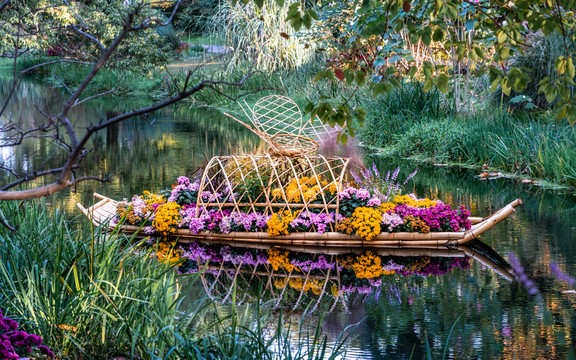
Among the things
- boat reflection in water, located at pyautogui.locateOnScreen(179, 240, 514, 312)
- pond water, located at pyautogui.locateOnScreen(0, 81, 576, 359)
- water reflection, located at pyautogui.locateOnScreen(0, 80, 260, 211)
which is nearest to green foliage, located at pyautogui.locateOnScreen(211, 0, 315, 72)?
water reflection, located at pyautogui.locateOnScreen(0, 80, 260, 211)

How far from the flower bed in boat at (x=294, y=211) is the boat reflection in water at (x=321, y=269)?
24 centimetres

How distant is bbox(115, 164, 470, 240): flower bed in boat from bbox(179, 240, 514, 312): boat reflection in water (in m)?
0.24

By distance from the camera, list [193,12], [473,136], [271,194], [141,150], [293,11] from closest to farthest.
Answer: [293,11], [193,12], [271,194], [473,136], [141,150]

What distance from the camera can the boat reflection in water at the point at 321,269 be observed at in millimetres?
5656

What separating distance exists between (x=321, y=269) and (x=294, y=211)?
3.68 ft

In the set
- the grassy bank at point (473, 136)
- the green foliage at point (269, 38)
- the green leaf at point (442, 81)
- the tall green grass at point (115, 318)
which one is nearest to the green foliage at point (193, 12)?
the green foliage at point (269, 38)

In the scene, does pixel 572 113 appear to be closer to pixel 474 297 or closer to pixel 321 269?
pixel 474 297

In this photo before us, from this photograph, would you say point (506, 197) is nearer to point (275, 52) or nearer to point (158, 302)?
point (158, 302)

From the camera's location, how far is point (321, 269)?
642 cm

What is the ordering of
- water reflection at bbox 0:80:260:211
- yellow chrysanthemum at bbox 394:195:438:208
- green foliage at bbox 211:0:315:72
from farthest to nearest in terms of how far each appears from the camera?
green foliage at bbox 211:0:315:72 < water reflection at bbox 0:80:260:211 < yellow chrysanthemum at bbox 394:195:438:208

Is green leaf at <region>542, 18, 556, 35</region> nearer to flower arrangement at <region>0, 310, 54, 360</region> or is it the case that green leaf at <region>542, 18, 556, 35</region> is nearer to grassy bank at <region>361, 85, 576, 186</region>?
flower arrangement at <region>0, 310, 54, 360</region>

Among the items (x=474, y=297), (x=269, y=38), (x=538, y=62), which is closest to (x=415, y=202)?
(x=474, y=297)

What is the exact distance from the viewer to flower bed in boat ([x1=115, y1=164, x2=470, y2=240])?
6.89 metres

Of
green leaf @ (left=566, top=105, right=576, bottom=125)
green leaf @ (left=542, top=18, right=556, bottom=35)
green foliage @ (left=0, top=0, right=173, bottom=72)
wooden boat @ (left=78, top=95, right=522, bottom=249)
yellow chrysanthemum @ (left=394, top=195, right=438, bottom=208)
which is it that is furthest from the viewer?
yellow chrysanthemum @ (left=394, top=195, right=438, bottom=208)
